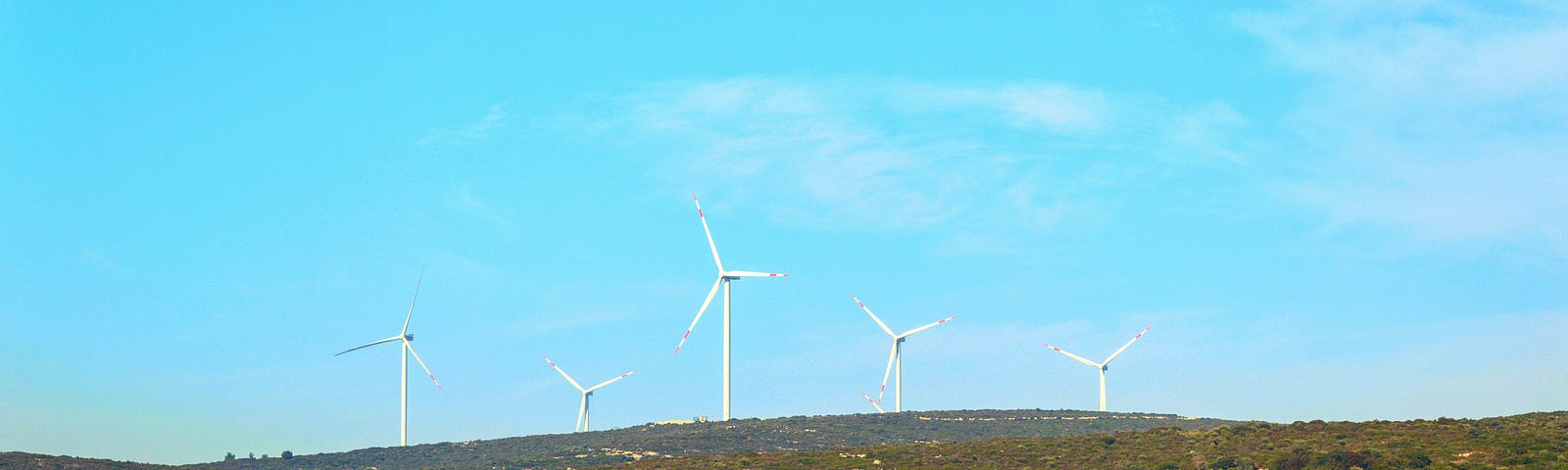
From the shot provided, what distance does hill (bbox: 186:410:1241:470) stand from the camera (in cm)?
17238

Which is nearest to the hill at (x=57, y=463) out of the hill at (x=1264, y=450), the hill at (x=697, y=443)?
→ the hill at (x=697, y=443)

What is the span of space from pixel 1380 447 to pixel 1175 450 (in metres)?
13.3

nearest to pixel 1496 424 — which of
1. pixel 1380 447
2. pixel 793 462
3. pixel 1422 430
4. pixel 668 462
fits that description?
pixel 1422 430

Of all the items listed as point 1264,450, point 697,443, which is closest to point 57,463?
point 697,443

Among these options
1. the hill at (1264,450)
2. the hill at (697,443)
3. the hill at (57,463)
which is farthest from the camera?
the hill at (697,443)

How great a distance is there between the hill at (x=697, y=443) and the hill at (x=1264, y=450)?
51529mm

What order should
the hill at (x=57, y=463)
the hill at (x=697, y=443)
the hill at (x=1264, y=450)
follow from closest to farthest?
1. the hill at (x=1264, y=450)
2. the hill at (x=57, y=463)
3. the hill at (x=697, y=443)

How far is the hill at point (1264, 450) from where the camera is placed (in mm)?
89500

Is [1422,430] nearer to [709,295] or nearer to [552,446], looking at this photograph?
[709,295]

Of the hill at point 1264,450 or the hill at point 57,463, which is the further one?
the hill at point 57,463

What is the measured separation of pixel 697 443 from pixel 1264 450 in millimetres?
85972

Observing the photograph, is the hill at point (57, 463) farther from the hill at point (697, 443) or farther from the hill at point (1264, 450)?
the hill at point (1264, 450)

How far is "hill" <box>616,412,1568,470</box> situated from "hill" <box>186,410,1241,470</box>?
5153 centimetres

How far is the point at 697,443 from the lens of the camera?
174 m
